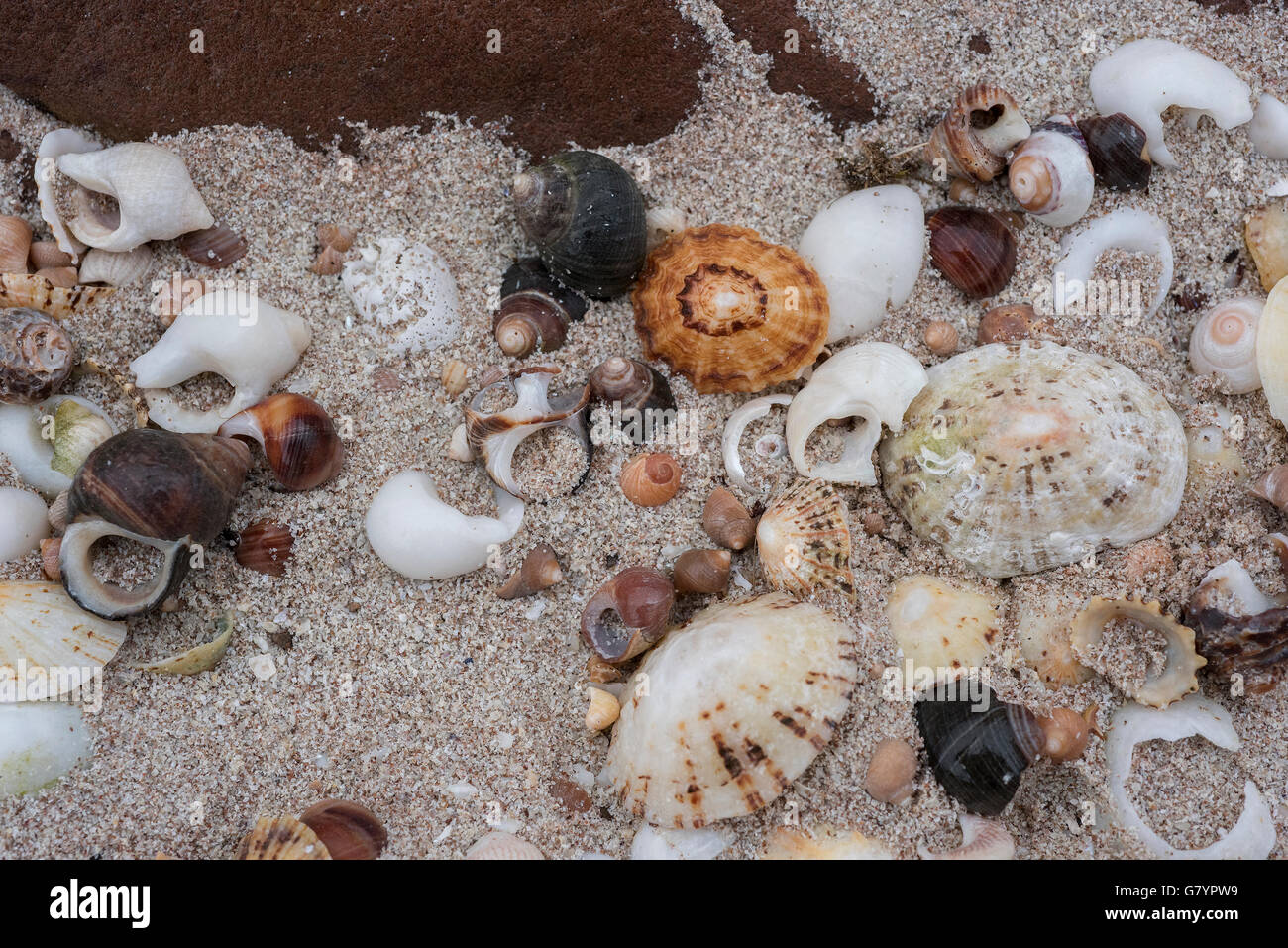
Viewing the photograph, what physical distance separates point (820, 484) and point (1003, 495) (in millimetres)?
652

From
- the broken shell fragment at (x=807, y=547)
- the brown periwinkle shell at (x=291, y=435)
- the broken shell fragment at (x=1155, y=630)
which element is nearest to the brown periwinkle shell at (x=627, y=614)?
the broken shell fragment at (x=807, y=547)

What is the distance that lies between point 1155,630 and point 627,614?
1.90m

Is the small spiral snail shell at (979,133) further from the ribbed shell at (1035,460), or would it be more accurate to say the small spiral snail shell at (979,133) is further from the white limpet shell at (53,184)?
the white limpet shell at (53,184)

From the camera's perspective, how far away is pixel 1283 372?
3.60 metres

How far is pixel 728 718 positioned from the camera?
321 cm

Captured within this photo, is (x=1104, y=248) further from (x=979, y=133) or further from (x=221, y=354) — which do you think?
(x=221, y=354)

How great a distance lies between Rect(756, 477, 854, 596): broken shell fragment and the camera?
347 cm

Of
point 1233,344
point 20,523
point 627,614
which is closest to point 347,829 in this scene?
point 627,614

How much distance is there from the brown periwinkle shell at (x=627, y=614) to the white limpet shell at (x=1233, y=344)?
2.29 m

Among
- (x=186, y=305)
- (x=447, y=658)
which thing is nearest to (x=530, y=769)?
(x=447, y=658)

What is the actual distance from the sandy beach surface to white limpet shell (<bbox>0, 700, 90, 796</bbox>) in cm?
6

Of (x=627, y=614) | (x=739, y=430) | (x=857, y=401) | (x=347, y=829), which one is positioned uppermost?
(x=857, y=401)

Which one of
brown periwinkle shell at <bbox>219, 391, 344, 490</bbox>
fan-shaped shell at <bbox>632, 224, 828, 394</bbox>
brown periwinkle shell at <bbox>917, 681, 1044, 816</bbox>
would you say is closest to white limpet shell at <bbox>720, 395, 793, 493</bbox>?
fan-shaped shell at <bbox>632, 224, 828, 394</bbox>
